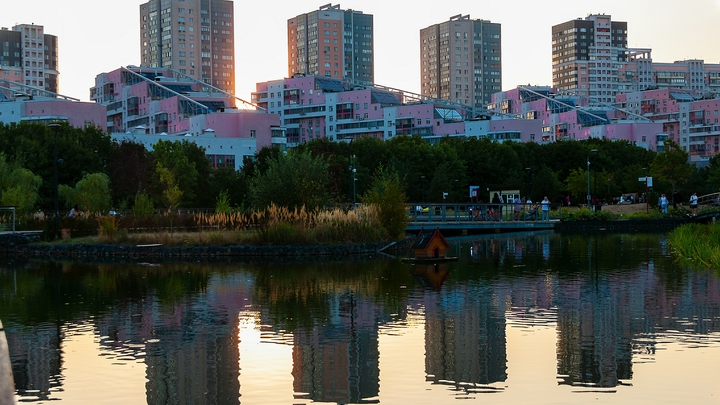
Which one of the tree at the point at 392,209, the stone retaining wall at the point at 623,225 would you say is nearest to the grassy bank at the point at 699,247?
the tree at the point at 392,209

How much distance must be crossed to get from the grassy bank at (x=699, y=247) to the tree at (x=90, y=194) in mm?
34723

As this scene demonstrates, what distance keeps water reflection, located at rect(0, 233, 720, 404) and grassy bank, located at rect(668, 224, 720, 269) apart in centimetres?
120

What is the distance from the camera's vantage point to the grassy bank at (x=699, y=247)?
2958cm

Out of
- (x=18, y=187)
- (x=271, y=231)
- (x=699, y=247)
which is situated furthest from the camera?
(x=18, y=187)

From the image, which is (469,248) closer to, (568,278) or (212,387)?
(568,278)

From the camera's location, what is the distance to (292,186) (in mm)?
45656

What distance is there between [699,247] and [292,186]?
19918 mm

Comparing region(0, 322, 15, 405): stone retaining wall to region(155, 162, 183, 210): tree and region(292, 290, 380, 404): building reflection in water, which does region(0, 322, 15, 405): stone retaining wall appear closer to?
region(292, 290, 380, 404): building reflection in water

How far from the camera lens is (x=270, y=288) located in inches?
1017

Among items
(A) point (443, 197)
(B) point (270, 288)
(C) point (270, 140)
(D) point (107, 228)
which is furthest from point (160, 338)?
(C) point (270, 140)

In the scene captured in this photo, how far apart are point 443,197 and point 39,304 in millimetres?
74857

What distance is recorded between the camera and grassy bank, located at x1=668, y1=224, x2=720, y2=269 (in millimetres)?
29578

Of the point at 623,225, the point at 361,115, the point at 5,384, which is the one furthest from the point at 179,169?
the point at 361,115

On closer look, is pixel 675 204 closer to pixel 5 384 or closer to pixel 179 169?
pixel 179 169
